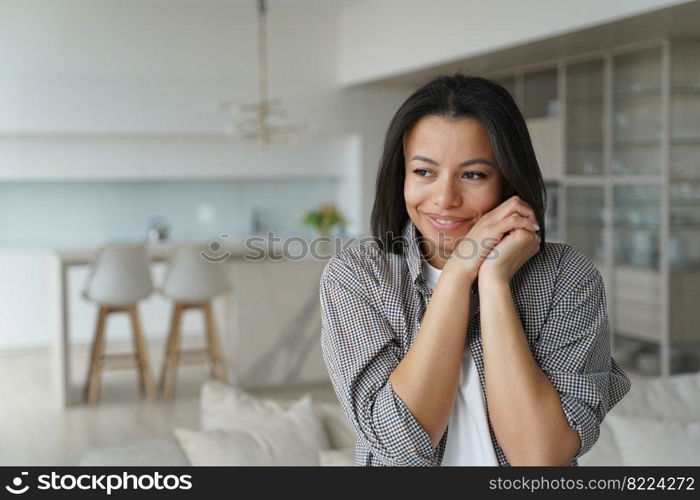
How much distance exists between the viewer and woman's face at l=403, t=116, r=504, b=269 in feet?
4.31

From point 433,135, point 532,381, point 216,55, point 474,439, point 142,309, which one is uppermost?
point 216,55

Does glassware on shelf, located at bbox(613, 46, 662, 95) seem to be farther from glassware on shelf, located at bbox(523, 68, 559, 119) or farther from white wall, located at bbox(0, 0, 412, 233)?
white wall, located at bbox(0, 0, 412, 233)

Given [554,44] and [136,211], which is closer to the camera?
[554,44]

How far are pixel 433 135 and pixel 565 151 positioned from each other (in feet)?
20.0

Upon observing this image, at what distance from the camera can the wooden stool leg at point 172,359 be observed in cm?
617

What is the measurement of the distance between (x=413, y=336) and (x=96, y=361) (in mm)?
5074

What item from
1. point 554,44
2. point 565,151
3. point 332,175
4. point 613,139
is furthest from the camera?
point 332,175

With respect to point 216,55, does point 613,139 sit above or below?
below

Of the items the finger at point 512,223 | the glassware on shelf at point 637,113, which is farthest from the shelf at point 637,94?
the finger at point 512,223

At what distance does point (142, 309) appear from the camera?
8.18 m

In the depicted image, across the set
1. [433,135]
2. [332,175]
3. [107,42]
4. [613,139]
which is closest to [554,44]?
[613,139]

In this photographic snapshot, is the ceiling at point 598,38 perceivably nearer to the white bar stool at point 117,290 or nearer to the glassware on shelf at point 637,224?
the glassware on shelf at point 637,224

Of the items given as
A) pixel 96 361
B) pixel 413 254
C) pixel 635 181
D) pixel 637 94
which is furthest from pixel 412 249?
pixel 637 94

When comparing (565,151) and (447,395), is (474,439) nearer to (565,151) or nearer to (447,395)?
A: (447,395)
